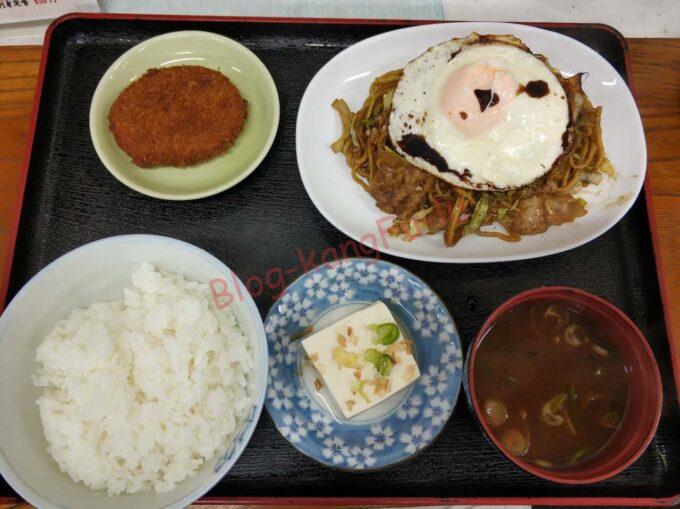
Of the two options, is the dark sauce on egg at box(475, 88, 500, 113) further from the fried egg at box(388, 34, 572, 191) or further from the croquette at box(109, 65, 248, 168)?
the croquette at box(109, 65, 248, 168)

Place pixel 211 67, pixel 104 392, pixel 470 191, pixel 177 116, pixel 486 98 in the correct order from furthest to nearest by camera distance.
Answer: pixel 211 67, pixel 177 116, pixel 470 191, pixel 486 98, pixel 104 392

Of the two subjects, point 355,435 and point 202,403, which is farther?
point 355,435

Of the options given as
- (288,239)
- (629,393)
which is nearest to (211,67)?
(288,239)

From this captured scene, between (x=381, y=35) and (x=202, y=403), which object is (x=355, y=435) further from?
(x=381, y=35)

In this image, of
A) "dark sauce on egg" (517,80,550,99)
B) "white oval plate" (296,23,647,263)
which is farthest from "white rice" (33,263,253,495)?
"dark sauce on egg" (517,80,550,99)

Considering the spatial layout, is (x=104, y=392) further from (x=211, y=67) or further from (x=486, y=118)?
(x=486, y=118)

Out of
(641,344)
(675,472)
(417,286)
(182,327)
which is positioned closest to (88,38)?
(182,327)

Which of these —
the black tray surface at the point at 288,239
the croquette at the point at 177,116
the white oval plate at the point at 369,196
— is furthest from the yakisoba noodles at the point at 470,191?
the croquette at the point at 177,116
